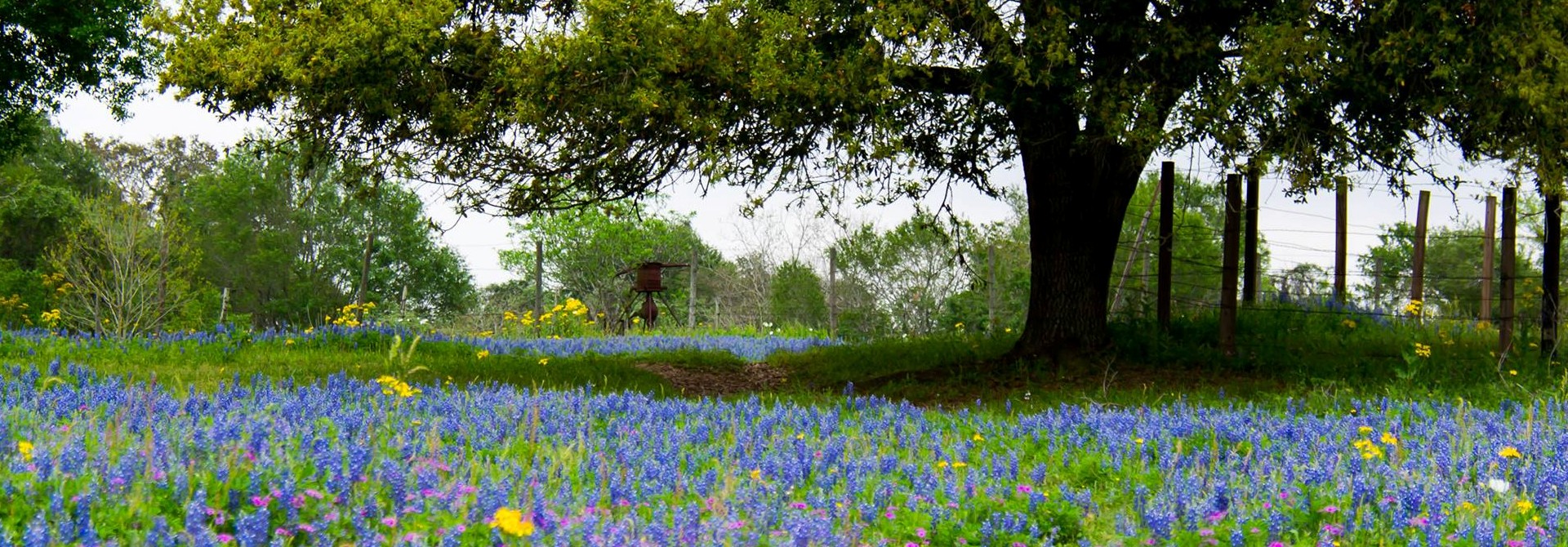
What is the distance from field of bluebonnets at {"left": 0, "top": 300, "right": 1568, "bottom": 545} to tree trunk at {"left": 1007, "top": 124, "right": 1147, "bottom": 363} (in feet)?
15.3

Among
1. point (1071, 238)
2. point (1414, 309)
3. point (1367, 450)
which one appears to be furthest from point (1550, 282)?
point (1367, 450)

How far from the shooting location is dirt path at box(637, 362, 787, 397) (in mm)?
13555

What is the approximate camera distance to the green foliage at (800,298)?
30547mm

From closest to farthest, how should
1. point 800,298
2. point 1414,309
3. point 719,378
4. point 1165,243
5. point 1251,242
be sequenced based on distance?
point 1165,243 → point 719,378 → point 1251,242 → point 1414,309 → point 800,298

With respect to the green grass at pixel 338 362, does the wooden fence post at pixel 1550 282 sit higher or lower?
higher

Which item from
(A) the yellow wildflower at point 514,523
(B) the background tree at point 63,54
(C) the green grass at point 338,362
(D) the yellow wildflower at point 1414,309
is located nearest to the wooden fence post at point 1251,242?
(D) the yellow wildflower at point 1414,309

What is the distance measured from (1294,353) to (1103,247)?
283 cm

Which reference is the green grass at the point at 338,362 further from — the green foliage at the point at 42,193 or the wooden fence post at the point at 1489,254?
the green foliage at the point at 42,193

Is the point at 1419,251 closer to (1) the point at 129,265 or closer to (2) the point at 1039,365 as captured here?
(2) the point at 1039,365

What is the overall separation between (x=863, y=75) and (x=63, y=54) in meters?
19.7

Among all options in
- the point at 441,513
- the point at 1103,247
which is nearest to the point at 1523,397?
the point at 1103,247

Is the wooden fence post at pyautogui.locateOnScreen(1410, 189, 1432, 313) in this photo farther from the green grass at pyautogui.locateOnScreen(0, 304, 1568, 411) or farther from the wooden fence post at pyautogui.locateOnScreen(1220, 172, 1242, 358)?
the wooden fence post at pyautogui.locateOnScreen(1220, 172, 1242, 358)

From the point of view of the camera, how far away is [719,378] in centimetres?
1480

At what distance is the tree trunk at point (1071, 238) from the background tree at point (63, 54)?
1736 cm
